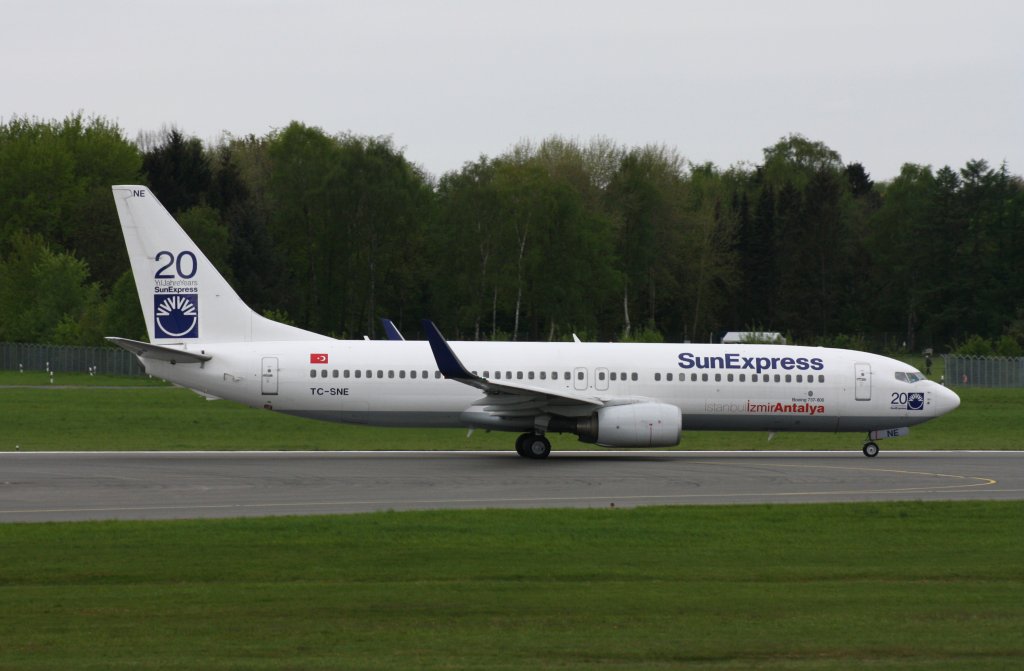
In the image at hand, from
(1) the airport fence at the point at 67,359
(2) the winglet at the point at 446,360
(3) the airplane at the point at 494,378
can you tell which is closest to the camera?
(2) the winglet at the point at 446,360

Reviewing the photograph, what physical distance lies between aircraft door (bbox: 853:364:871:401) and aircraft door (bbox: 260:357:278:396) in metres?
14.2

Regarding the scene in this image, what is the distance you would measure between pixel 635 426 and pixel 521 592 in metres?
16.2

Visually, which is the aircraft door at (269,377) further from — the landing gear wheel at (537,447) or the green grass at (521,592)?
the green grass at (521,592)

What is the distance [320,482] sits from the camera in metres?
25.6

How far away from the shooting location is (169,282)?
3198 cm

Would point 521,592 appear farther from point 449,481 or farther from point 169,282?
point 169,282

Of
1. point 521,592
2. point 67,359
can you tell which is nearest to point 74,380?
point 67,359

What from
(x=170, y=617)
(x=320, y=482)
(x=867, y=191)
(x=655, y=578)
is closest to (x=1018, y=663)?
(x=655, y=578)

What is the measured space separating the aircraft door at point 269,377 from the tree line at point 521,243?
49.4 metres

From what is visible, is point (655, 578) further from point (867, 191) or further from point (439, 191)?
point (867, 191)

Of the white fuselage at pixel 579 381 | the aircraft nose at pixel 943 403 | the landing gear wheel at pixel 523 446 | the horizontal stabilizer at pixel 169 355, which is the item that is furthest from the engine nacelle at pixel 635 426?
the horizontal stabilizer at pixel 169 355

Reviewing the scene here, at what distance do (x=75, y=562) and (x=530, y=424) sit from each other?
16487 millimetres

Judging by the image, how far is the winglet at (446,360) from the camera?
29.1 m

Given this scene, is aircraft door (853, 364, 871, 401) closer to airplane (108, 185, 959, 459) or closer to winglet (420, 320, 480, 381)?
airplane (108, 185, 959, 459)
